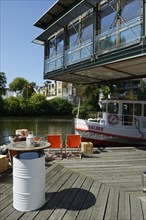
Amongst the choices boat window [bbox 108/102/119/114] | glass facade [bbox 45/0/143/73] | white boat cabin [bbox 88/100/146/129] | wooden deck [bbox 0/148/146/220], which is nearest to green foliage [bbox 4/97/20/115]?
glass facade [bbox 45/0/143/73]

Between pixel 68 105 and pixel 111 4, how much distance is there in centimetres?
5719

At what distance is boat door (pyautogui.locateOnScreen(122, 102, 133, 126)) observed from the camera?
43.1 feet

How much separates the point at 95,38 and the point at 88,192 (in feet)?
23.3

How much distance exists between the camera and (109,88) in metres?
37.7

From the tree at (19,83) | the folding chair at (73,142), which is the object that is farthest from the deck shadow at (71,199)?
the tree at (19,83)

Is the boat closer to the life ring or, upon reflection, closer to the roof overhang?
the life ring

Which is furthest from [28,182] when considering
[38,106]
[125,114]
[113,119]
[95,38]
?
[38,106]

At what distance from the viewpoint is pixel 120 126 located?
42.8ft

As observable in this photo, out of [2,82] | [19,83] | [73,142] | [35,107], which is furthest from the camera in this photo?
[19,83]

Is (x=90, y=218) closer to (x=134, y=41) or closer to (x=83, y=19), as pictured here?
(x=134, y=41)

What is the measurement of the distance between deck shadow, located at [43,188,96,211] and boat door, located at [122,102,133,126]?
884cm

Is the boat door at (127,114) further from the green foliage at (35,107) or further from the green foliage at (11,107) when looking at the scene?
the green foliage at (11,107)

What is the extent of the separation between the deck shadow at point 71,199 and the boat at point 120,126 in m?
8.38

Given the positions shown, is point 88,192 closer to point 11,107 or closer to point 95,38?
point 95,38
